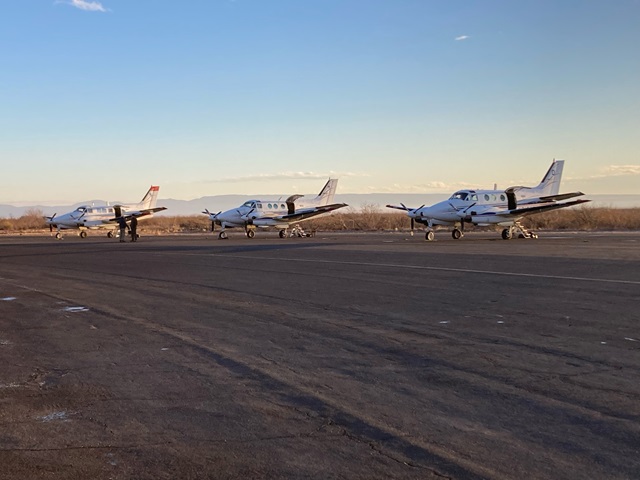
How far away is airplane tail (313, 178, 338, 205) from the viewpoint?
176 feet

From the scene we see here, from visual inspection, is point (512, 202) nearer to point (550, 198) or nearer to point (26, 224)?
point (550, 198)

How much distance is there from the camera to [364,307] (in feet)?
40.8

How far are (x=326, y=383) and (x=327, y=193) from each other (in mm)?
48004

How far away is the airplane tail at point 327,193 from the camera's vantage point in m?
53.8

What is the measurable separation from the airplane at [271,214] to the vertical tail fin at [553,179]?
1450cm

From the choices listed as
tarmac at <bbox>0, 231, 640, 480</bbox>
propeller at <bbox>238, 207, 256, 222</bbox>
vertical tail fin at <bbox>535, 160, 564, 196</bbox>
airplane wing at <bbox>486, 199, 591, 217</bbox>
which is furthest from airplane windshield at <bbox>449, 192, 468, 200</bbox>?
tarmac at <bbox>0, 231, 640, 480</bbox>

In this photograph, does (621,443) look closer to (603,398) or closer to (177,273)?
(603,398)

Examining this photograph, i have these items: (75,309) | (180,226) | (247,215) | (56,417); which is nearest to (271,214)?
(247,215)

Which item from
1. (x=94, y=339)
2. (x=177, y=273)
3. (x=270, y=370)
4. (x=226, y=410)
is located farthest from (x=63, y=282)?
(x=226, y=410)

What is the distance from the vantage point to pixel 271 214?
50188 mm

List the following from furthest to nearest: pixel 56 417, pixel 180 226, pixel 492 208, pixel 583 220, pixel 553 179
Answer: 1. pixel 180 226
2. pixel 583 220
3. pixel 553 179
4. pixel 492 208
5. pixel 56 417

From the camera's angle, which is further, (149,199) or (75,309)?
(149,199)

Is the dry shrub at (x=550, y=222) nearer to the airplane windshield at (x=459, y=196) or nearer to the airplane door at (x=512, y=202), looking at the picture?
the airplane windshield at (x=459, y=196)

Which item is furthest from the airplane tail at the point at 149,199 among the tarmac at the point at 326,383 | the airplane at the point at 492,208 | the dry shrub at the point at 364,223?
the tarmac at the point at 326,383
